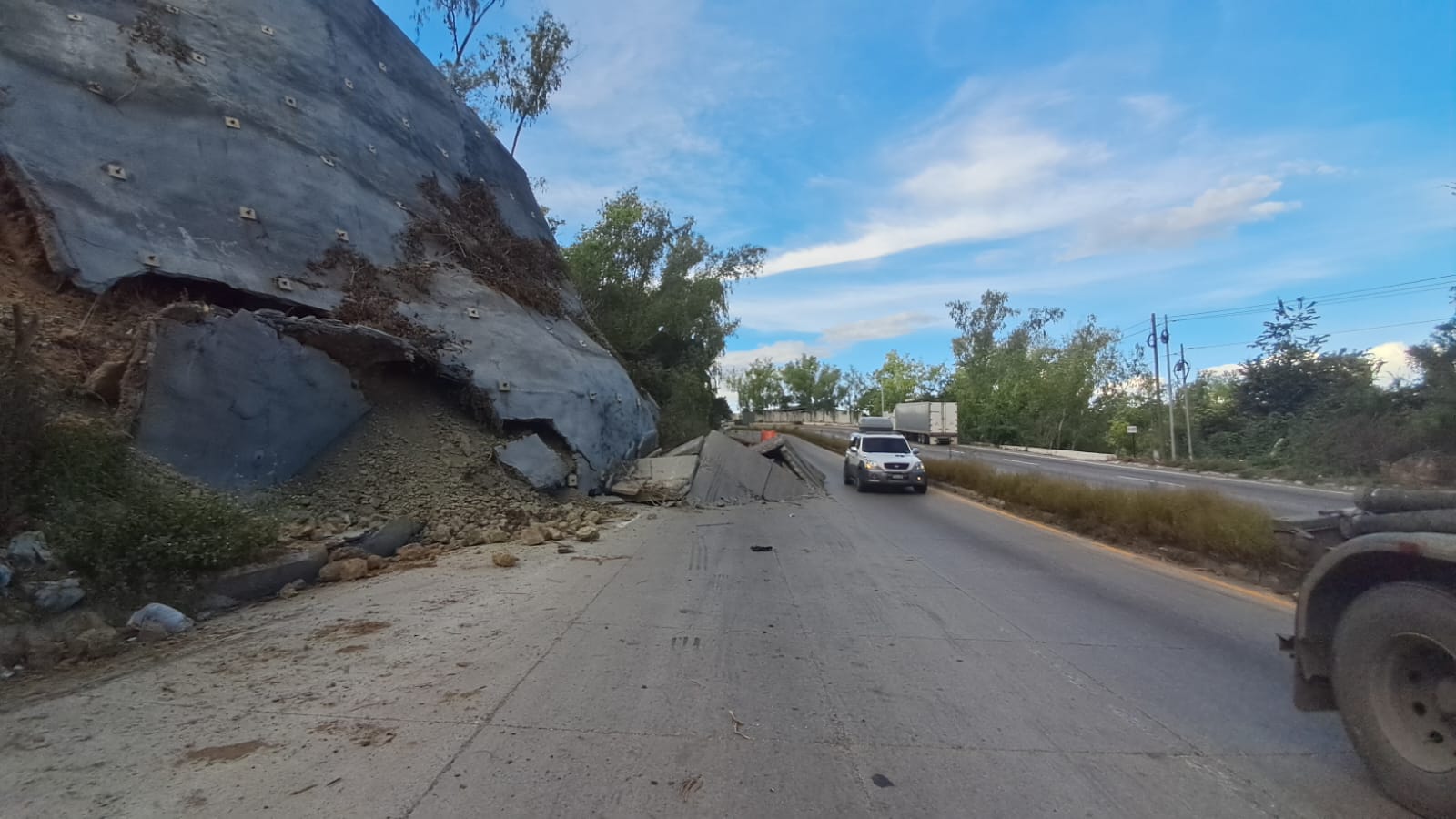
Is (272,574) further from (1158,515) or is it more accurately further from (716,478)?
(716,478)

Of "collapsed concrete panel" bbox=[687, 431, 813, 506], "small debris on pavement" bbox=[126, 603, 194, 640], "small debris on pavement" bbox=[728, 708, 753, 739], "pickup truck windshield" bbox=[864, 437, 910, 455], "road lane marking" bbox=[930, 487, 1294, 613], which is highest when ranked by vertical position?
"pickup truck windshield" bbox=[864, 437, 910, 455]

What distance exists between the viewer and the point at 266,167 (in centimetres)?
1502

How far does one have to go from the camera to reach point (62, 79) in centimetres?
1277

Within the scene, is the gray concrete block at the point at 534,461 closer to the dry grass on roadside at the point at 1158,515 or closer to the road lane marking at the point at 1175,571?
the road lane marking at the point at 1175,571

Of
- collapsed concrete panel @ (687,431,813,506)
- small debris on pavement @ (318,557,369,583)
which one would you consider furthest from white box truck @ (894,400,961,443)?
small debris on pavement @ (318,557,369,583)

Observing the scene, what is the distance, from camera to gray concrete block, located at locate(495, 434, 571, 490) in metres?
15.6

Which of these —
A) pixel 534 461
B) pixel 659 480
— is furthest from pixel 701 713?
pixel 659 480

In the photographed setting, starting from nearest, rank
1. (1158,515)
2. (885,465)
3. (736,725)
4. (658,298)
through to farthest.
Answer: (736,725), (1158,515), (885,465), (658,298)

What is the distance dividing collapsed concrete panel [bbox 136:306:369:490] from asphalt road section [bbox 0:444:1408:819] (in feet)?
11.9

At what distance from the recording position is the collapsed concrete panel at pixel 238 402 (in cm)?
1023

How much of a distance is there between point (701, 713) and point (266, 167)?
1468cm

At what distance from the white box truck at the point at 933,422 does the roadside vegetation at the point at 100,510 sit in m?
53.1

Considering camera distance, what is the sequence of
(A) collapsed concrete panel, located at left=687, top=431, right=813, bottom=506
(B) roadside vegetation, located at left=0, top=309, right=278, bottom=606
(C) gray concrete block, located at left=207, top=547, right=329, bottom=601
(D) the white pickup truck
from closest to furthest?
(B) roadside vegetation, located at left=0, top=309, right=278, bottom=606 → (C) gray concrete block, located at left=207, top=547, right=329, bottom=601 → (A) collapsed concrete panel, located at left=687, top=431, right=813, bottom=506 → (D) the white pickup truck

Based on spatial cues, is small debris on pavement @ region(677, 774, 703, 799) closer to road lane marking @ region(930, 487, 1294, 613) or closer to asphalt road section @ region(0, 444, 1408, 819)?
asphalt road section @ region(0, 444, 1408, 819)
